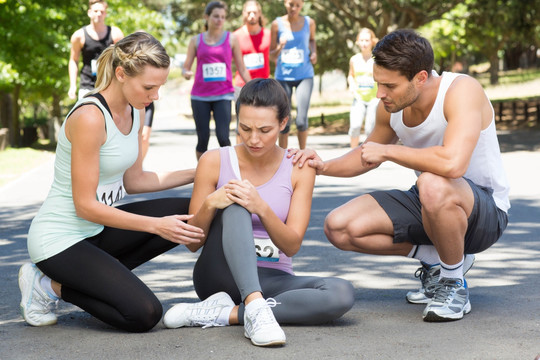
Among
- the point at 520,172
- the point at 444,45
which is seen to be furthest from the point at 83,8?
the point at 444,45

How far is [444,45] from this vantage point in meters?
56.6

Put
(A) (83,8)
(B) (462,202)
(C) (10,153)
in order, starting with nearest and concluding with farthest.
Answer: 1. (B) (462,202)
2. (C) (10,153)
3. (A) (83,8)

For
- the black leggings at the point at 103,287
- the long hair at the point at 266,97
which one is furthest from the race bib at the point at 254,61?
the black leggings at the point at 103,287

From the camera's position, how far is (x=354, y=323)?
424 centimetres

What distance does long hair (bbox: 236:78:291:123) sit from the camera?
4.21 m

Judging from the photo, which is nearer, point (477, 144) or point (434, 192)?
point (434, 192)

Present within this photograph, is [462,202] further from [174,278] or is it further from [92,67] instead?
[92,67]

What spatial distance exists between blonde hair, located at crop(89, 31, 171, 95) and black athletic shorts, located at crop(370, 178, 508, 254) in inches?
56.6

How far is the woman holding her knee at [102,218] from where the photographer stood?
4.14 meters

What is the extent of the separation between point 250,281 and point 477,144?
1452mm

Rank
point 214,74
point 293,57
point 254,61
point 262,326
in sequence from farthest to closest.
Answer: point 293,57 → point 254,61 → point 214,74 → point 262,326

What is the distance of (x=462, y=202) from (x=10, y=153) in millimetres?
15505

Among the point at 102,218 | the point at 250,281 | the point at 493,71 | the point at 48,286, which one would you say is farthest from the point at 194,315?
the point at 493,71

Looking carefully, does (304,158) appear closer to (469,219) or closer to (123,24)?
(469,219)
